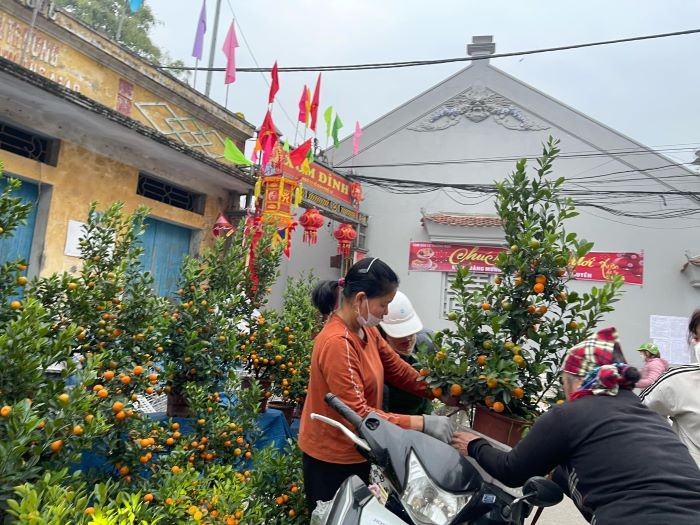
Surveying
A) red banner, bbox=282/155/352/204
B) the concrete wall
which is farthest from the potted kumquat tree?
the concrete wall

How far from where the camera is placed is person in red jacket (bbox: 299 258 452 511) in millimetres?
1836

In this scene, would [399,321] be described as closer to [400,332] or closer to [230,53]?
[400,332]

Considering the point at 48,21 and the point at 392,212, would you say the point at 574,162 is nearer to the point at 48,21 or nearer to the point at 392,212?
the point at 392,212

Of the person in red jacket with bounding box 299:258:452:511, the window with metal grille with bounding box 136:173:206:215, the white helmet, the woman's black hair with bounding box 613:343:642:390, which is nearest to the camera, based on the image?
the woman's black hair with bounding box 613:343:642:390

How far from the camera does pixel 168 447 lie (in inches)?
93.1

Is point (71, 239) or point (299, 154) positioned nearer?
point (71, 239)

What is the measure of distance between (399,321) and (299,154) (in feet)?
21.4

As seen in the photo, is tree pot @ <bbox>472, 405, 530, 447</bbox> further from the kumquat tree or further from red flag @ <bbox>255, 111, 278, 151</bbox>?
red flag @ <bbox>255, 111, 278, 151</bbox>

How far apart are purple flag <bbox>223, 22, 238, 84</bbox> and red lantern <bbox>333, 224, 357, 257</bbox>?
4.04 meters

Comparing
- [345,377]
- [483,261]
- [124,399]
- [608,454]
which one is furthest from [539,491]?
[483,261]

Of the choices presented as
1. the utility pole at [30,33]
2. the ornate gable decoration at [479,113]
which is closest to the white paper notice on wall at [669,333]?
the ornate gable decoration at [479,113]

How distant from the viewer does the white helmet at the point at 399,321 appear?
2.48m

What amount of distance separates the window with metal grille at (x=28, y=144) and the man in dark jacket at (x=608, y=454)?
5.71 m

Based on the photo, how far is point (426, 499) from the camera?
1431 millimetres
